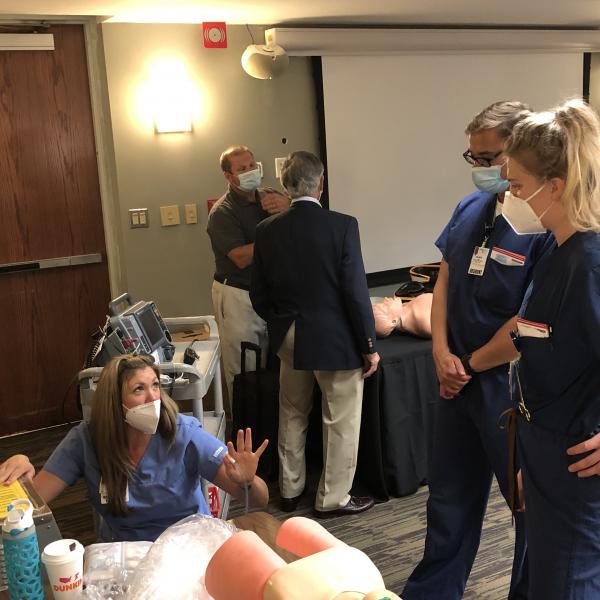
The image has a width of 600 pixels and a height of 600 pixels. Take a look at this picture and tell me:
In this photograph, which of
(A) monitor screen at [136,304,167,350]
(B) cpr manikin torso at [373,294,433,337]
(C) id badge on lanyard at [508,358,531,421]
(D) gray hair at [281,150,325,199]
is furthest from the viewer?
(B) cpr manikin torso at [373,294,433,337]

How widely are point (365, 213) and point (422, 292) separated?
0.97 metres

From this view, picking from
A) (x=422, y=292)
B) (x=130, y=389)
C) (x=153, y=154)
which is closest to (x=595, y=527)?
(x=130, y=389)

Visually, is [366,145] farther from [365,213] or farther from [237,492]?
[237,492]

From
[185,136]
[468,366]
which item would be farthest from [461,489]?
[185,136]

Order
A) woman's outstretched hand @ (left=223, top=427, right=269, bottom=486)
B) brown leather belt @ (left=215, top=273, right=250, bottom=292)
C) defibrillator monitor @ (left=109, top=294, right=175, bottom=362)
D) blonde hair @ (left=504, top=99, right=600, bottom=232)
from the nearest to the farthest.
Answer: blonde hair @ (left=504, top=99, right=600, bottom=232) < woman's outstretched hand @ (left=223, top=427, right=269, bottom=486) < defibrillator monitor @ (left=109, top=294, right=175, bottom=362) < brown leather belt @ (left=215, top=273, right=250, bottom=292)

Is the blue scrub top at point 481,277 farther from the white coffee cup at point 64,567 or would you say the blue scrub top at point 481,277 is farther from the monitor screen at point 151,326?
the white coffee cup at point 64,567

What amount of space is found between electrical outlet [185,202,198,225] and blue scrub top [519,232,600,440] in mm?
2728

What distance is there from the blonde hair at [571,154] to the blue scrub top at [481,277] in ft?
1.48

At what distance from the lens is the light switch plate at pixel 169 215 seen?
3.91 metres

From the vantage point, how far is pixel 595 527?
4.68ft

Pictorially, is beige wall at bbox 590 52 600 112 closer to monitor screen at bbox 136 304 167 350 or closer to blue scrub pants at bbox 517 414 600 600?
monitor screen at bbox 136 304 167 350

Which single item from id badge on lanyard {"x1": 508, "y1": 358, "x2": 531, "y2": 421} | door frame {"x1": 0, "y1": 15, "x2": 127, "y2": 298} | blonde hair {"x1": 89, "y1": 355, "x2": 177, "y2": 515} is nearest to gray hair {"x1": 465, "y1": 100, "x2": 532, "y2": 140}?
id badge on lanyard {"x1": 508, "y1": 358, "x2": 531, "y2": 421}

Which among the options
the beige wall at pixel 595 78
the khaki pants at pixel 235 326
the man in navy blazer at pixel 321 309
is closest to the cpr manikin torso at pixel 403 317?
the man in navy blazer at pixel 321 309

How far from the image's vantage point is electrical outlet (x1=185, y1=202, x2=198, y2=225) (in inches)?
156
